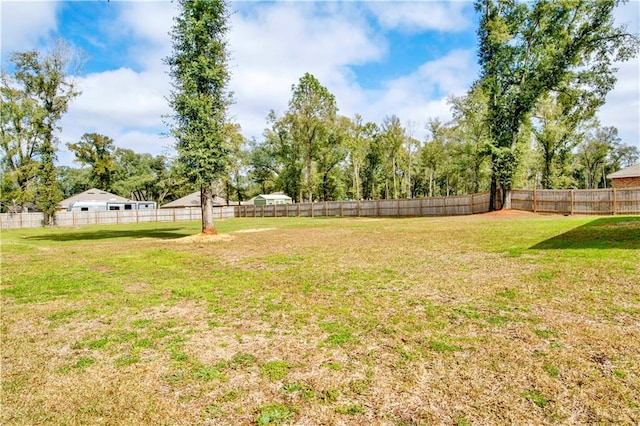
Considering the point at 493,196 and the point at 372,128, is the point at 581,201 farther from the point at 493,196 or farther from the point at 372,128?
the point at 372,128

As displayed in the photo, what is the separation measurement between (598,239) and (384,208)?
25.0 m

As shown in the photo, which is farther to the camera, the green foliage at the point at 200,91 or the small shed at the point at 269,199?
the small shed at the point at 269,199

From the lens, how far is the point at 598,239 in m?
9.77

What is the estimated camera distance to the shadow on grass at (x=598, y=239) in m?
8.81

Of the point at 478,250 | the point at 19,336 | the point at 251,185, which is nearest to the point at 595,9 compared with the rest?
the point at 478,250

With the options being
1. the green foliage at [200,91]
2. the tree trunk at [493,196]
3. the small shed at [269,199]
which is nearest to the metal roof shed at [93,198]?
the small shed at [269,199]

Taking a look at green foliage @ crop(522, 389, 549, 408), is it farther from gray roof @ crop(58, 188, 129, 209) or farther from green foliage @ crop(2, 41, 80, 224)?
gray roof @ crop(58, 188, 129, 209)

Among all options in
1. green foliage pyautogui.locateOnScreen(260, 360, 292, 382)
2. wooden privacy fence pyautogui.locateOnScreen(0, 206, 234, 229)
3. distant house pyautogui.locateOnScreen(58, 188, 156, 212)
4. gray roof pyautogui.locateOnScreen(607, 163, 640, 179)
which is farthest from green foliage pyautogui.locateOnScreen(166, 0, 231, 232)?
distant house pyautogui.locateOnScreen(58, 188, 156, 212)

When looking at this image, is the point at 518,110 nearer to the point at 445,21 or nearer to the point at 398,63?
the point at 398,63

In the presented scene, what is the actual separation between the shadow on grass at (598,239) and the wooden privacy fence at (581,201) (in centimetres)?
1064

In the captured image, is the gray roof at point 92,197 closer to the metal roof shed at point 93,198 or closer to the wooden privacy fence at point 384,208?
the metal roof shed at point 93,198

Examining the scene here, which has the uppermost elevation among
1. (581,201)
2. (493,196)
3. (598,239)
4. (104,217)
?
(493,196)

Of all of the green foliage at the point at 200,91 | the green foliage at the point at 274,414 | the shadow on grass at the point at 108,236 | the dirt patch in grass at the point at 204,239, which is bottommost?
the green foliage at the point at 274,414

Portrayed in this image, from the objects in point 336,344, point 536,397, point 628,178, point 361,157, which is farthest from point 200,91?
point 361,157
